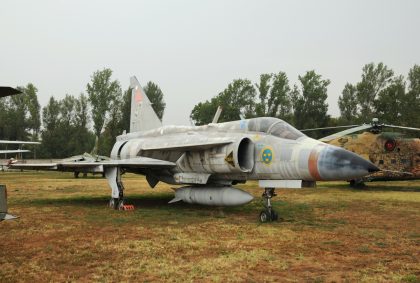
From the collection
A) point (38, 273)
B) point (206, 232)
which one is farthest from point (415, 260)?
point (38, 273)

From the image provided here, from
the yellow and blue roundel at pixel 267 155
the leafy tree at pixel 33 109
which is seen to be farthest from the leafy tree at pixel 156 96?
the yellow and blue roundel at pixel 267 155

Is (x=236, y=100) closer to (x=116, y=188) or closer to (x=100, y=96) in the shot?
(x=100, y=96)

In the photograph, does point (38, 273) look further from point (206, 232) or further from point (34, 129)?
point (34, 129)

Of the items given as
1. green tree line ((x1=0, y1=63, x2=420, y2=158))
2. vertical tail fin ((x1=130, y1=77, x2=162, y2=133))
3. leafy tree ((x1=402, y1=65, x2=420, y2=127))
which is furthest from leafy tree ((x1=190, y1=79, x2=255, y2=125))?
vertical tail fin ((x1=130, y1=77, x2=162, y2=133))

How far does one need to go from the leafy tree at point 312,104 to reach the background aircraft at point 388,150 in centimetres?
3868

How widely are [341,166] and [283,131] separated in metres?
2.05

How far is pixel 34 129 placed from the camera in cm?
7350

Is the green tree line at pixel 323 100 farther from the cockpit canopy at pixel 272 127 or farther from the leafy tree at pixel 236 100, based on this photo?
the cockpit canopy at pixel 272 127

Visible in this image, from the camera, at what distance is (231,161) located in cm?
1001

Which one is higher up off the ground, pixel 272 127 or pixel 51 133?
pixel 51 133

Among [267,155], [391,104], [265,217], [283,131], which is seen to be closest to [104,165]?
[267,155]

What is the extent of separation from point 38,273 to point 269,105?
5550 cm

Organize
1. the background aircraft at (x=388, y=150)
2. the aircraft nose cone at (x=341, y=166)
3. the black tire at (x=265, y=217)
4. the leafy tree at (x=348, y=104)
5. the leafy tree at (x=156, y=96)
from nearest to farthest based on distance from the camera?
the aircraft nose cone at (x=341, y=166) → the black tire at (x=265, y=217) → the background aircraft at (x=388, y=150) → the leafy tree at (x=348, y=104) → the leafy tree at (x=156, y=96)

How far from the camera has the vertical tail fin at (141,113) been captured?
15.9 m
